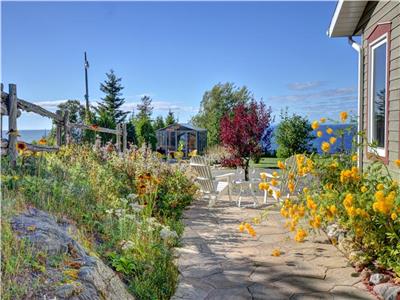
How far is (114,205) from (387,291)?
A: 9.23 ft

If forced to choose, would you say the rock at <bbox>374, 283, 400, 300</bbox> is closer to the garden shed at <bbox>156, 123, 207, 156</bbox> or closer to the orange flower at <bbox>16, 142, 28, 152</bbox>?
the orange flower at <bbox>16, 142, 28, 152</bbox>

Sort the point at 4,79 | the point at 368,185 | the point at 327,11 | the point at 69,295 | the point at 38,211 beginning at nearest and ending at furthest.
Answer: the point at 69,295 → the point at 38,211 → the point at 368,185 → the point at 4,79 → the point at 327,11

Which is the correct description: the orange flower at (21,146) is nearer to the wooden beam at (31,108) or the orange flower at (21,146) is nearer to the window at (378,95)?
the wooden beam at (31,108)

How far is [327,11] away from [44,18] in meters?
6.05

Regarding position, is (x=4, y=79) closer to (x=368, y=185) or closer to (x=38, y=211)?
(x=38, y=211)

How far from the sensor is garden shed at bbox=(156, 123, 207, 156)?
818 inches

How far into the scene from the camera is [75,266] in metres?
2.10

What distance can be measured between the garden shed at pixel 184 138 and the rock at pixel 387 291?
17996mm

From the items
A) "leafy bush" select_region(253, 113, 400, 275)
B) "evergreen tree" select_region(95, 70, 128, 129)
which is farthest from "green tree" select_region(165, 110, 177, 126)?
"leafy bush" select_region(253, 113, 400, 275)

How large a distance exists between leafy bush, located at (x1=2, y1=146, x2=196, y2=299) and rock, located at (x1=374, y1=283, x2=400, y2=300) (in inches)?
65.1

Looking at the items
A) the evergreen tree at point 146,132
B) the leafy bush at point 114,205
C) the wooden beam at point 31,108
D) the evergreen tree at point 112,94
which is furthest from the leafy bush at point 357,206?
the evergreen tree at point 112,94

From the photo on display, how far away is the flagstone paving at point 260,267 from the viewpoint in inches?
110

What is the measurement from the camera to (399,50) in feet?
12.9

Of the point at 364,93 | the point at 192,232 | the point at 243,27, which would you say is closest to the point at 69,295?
the point at 192,232
